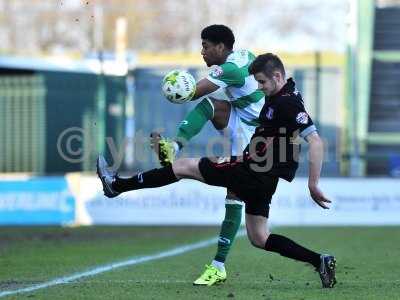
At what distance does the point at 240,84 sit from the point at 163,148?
101 cm

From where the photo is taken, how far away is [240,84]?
876cm

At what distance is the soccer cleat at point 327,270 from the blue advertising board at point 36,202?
1125 centimetres

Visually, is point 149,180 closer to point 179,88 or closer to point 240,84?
point 179,88

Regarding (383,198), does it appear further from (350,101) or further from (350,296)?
(350,296)

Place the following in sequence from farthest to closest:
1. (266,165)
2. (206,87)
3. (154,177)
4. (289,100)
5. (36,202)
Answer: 1. (36,202)
2. (206,87)
3. (154,177)
4. (266,165)
5. (289,100)

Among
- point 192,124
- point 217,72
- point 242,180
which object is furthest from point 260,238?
point 217,72

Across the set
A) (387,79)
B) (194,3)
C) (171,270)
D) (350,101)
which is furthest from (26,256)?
Result: (194,3)

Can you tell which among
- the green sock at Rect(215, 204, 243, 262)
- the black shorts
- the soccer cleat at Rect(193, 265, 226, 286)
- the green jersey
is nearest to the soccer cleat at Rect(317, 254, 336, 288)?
the black shorts

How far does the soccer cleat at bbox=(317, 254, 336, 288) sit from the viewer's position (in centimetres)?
808

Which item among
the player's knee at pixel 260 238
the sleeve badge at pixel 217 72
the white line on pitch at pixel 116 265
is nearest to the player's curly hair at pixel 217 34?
the sleeve badge at pixel 217 72

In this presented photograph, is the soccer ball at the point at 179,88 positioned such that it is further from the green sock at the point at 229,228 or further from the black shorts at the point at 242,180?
the green sock at the point at 229,228

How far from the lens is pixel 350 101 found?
2148 cm

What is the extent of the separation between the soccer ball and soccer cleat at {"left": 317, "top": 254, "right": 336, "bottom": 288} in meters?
1.67

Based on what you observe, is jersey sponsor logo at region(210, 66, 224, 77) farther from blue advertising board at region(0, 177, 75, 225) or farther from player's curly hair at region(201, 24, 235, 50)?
blue advertising board at region(0, 177, 75, 225)
